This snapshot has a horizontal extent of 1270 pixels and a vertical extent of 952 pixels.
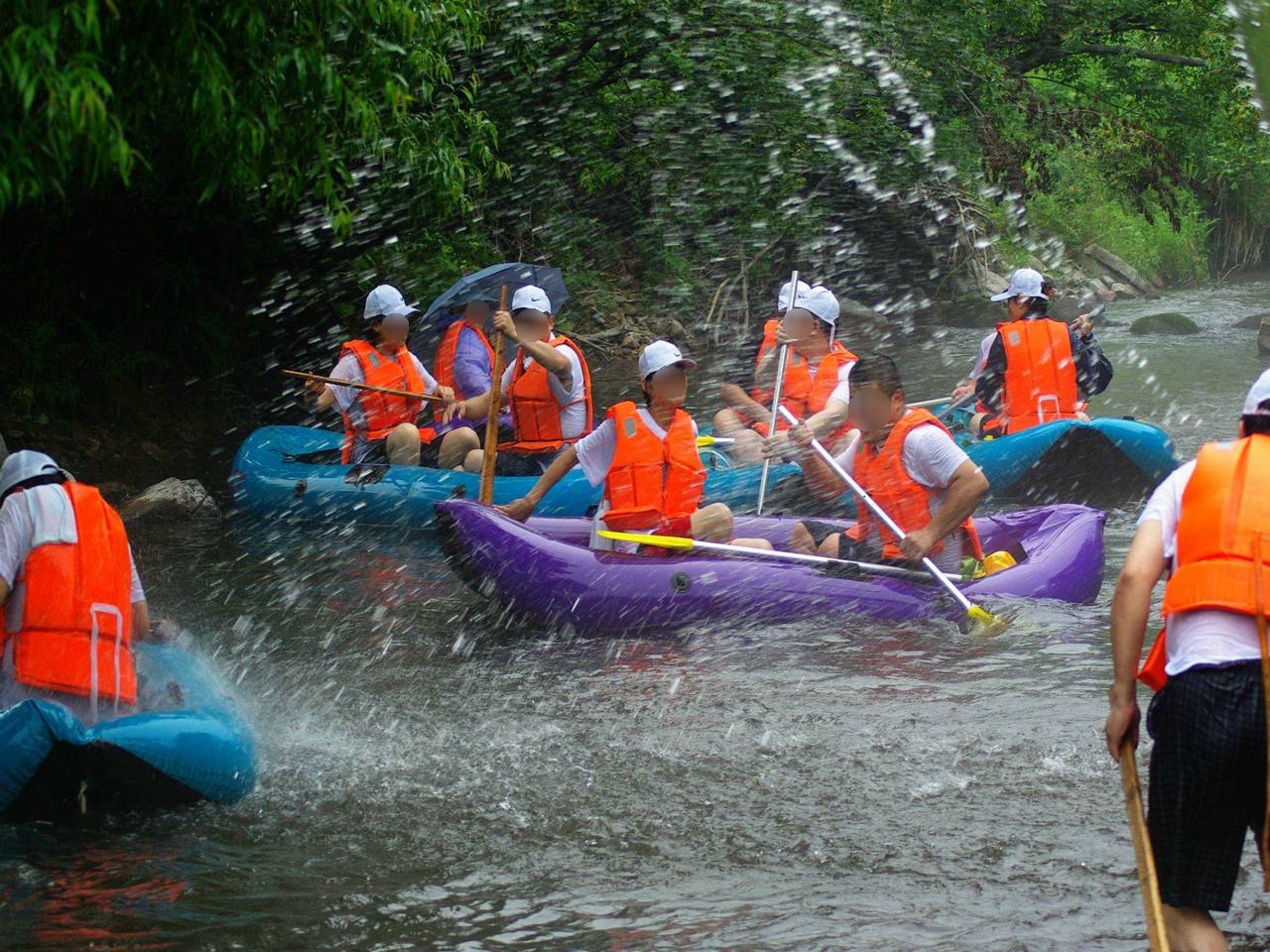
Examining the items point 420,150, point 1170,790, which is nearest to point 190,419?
point 420,150

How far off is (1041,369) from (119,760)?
6642 millimetres

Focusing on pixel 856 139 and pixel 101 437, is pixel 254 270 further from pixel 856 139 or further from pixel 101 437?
pixel 856 139

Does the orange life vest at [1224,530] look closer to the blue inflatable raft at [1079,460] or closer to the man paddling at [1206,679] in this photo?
the man paddling at [1206,679]

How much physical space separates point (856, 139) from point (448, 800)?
1287cm

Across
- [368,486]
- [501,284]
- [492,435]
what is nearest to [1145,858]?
[492,435]

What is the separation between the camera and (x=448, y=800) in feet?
15.0

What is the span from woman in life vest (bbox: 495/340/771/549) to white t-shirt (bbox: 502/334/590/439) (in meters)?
1.77

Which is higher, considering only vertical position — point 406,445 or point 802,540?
point 406,445

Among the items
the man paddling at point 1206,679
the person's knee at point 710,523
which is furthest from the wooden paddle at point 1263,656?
the person's knee at point 710,523

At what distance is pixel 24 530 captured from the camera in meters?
4.34

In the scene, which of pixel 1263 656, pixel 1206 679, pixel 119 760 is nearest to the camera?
pixel 1263 656

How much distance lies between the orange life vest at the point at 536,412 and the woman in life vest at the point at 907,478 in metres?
2.51

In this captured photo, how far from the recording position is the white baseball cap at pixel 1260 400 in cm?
268

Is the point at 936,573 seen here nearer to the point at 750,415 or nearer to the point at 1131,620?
the point at 750,415
